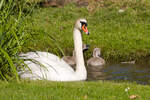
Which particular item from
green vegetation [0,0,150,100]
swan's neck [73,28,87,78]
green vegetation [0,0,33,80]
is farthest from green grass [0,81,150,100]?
swan's neck [73,28,87,78]

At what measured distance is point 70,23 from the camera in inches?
768

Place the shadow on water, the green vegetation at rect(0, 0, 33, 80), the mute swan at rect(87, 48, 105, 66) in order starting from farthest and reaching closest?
the mute swan at rect(87, 48, 105, 66), the shadow on water, the green vegetation at rect(0, 0, 33, 80)

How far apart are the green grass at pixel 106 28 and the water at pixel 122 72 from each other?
2.67 feet

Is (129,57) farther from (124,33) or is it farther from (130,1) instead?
(130,1)

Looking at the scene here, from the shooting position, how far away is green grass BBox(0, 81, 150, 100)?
274 inches

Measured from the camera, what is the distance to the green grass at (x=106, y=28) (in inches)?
602

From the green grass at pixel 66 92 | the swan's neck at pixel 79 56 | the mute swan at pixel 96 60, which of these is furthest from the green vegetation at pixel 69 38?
the swan's neck at pixel 79 56

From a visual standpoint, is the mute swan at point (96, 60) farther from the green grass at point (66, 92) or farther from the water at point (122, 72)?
the green grass at point (66, 92)

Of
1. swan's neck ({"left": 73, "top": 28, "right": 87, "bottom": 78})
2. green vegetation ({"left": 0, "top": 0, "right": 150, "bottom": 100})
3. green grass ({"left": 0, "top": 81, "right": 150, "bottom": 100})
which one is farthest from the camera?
swan's neck ({"left": 73, "top": 28, "right": 87, "bottom": 78})

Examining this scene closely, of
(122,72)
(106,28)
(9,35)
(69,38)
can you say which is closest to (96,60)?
(122,72)

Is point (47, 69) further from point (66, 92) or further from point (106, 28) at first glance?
point (106, 28)

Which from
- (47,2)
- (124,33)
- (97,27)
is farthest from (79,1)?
(124,33)

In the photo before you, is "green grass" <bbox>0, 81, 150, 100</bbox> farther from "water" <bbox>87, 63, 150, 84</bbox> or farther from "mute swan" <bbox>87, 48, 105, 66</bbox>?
"mute swan" <bbox>87, 48, 105, 66</bbox>

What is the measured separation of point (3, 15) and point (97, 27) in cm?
989
